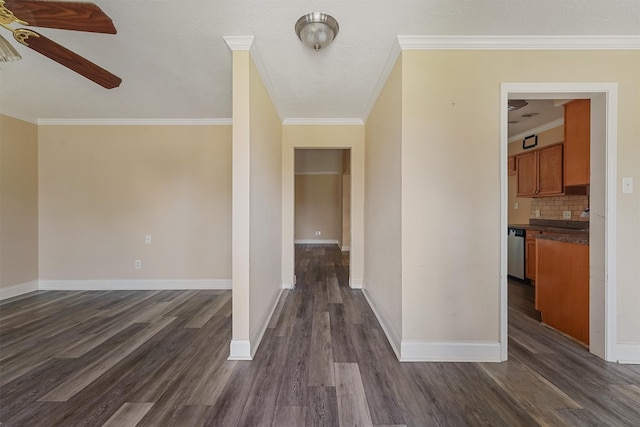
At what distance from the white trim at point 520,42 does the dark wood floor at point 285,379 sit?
2.31 m

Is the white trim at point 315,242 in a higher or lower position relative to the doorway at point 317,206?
lower

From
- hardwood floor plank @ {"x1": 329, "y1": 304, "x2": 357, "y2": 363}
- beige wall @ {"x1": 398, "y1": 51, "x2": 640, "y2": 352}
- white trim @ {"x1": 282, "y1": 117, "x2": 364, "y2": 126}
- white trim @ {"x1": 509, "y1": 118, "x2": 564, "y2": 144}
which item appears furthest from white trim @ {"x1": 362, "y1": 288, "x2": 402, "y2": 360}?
white trim @ {"x1": 509, "y1": 118, "x2": 564, "y2": 144}

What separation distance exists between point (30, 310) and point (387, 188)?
412 cm

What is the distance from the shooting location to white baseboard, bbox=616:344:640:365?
5.82 ft

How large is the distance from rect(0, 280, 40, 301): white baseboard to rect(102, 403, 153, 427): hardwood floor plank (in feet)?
10.9

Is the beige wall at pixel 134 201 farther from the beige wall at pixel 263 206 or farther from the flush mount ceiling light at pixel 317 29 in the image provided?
the flush mount ceiling light at pixel 317 29

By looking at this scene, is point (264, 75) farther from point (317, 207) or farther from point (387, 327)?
point (317, 207)

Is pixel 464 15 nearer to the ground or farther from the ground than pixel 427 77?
farther from the ground

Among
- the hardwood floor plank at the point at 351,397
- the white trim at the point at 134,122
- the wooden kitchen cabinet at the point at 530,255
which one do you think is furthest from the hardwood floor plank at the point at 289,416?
the wooden kitchen cabinet at the point at 530,255

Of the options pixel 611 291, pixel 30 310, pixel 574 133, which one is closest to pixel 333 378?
pixel 611 291

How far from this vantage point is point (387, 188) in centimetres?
225

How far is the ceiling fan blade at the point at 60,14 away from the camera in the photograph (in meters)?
1.17

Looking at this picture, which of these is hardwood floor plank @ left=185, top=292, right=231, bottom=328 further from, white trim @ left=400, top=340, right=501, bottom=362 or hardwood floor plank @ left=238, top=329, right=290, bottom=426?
white trim @ left=400, top=340, right=501, bottom=362

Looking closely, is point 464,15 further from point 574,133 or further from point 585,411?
point 585,411
